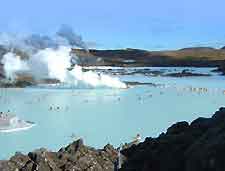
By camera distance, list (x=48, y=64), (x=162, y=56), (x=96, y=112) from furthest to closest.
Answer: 1. (x=162, y=56)
2. (x=48, y=64)
3. (x=96, y=112)

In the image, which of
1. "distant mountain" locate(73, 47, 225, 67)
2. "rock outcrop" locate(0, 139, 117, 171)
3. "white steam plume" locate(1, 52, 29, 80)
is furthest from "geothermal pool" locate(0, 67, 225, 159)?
"distant mountain" locate(73, 47, 225, 67)

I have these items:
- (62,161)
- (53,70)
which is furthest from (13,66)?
(62,161)

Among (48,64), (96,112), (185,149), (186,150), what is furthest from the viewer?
(48,64)

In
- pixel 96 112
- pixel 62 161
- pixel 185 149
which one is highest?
pixel 185 149

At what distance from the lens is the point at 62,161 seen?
982 centimetres

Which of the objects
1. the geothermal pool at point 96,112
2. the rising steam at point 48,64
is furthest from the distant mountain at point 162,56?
the geothermal pool at point 96,112

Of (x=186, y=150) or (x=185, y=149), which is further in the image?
(x=185, y=149)

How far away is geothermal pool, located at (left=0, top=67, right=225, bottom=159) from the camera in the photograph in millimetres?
14656

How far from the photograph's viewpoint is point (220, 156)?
454 centimetres

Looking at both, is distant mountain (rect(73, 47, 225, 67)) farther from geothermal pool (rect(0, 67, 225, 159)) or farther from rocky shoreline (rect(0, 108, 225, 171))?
rocky shoreline (rect(0, 108, 225, 171))

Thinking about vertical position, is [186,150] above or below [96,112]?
above

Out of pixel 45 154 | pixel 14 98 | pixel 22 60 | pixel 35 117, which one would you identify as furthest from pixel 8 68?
pixel 45 154

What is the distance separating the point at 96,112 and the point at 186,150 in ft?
50.1

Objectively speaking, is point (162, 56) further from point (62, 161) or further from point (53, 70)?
point (62, 161)
